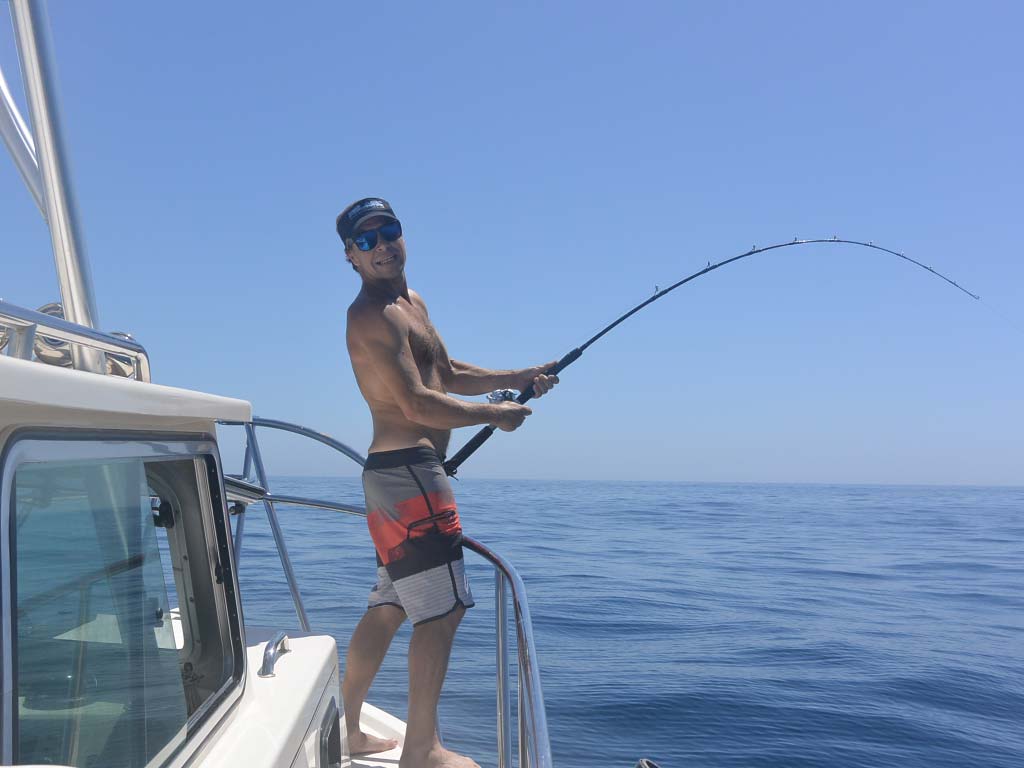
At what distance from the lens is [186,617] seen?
1.50m

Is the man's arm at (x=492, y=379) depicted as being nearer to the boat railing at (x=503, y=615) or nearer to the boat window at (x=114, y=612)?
the boat railing at (x=503, y=615)

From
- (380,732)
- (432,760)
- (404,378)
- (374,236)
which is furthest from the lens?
(380,732)

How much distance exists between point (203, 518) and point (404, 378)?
840mm

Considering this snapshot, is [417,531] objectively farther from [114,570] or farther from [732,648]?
[732,648]

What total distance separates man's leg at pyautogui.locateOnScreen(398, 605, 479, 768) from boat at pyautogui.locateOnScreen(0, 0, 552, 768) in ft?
0.91

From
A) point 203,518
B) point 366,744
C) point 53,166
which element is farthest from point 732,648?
point 53,166

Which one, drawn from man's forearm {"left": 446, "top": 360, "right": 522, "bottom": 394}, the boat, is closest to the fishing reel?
man's forearm {"left": 446, "top": 360, "right": 522, "bottom": 394}

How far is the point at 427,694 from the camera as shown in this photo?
219cm

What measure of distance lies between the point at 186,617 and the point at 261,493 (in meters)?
0.90

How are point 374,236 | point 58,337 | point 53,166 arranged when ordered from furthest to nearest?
1. point 374,236
2. point 53,166
3. point 58,337

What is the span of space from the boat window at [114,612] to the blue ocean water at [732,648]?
2.49 m

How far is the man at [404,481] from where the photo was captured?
2.22m

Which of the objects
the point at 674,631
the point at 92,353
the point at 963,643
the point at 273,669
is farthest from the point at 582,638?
the point at 92,353

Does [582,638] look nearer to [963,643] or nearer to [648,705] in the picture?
[648,705]
